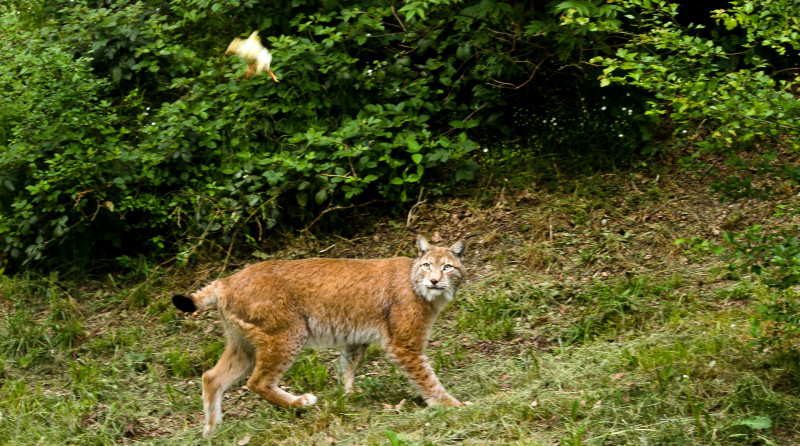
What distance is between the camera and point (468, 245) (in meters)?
8.58

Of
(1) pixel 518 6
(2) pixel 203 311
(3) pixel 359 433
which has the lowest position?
(2) pixel 203 311

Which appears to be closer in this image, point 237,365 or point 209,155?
point 237,365

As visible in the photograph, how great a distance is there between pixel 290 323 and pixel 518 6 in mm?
3724

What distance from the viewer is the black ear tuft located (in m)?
6.03

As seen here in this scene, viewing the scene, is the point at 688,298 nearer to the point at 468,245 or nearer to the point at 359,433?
the point at 468,245

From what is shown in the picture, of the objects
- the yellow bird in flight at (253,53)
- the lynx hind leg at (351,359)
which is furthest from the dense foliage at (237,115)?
the lynx hind leg at (351,359)

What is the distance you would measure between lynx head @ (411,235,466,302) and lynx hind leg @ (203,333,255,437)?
4.34 ft

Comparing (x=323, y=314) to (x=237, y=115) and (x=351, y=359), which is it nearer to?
(x=351, y=359)

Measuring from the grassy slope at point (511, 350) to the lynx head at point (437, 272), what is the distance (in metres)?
0.66

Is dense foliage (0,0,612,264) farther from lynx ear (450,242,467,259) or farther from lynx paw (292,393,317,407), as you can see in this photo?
lynx paw (292,393,317,407)

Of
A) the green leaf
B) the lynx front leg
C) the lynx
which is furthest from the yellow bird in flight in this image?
the green leaf

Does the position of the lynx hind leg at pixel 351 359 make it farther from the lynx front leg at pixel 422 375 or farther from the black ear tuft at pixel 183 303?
the black ear tuft at pixel 183 303

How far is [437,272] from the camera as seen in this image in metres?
6.53

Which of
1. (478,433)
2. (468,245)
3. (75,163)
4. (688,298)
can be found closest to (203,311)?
(75,163)
